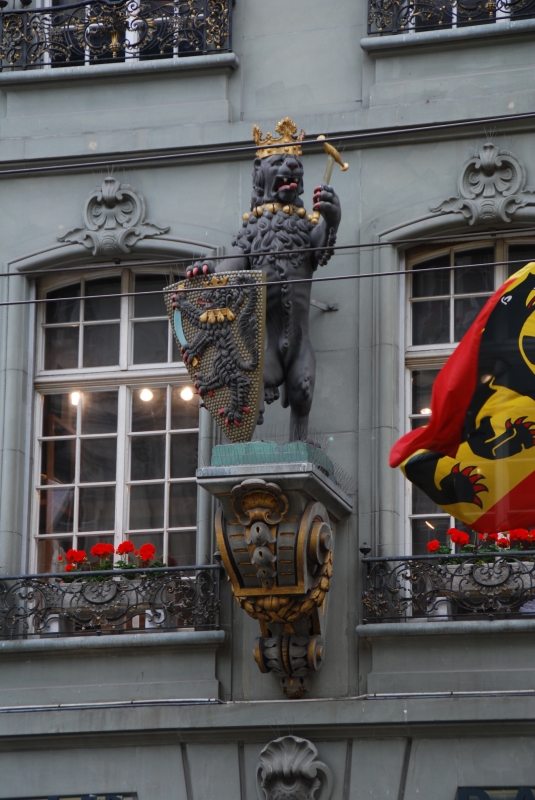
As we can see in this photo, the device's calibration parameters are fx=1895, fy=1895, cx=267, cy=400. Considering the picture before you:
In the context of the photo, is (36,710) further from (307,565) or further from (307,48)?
(307,48)

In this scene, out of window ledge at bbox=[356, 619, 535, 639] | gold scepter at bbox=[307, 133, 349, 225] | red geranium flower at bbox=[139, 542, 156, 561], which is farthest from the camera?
red geranium flower at bbox=[139, 542, 156, 561]

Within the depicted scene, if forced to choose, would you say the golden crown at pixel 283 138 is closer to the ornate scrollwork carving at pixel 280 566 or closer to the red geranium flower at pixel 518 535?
the ornate scrollwork carving at pixel 280 566

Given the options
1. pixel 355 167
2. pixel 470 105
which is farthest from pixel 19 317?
pixel 470 105

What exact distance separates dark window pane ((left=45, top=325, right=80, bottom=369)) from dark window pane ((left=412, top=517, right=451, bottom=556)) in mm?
3126

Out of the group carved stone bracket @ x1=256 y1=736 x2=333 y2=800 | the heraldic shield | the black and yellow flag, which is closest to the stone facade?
carved stone bracket @ x1=256 y1=736 x2=333 y2=800

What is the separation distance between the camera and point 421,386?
14.8 meters

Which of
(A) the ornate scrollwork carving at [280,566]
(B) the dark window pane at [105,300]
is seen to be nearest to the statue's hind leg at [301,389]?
(A) the ornate scrollwork carving at [280,566]

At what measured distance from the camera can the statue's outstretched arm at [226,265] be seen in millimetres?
13680

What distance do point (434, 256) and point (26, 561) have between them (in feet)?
13.1

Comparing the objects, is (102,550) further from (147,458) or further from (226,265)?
(226,265)

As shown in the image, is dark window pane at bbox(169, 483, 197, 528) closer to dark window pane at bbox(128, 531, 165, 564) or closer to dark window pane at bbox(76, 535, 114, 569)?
dark window pane at bbox(128, 531, 165, 564)

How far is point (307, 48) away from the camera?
15391 millimetres

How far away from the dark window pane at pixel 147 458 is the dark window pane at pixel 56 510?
0.55 meters

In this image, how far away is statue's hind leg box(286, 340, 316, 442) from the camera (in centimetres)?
1401
